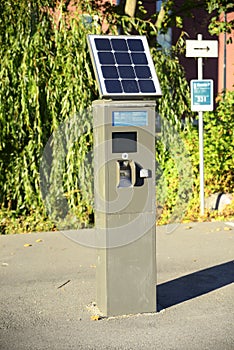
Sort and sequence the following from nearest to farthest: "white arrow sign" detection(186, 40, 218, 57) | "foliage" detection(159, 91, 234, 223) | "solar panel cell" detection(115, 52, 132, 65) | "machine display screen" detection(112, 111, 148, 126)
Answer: "machine display screen" detection(112, 111, 148, 126)
"solar panel cell" detection(115, 52, 132, 65)
"white arrow sign" detection(186, 40, 218, 57)
"foliage" detection(159, 91, 234, 223)

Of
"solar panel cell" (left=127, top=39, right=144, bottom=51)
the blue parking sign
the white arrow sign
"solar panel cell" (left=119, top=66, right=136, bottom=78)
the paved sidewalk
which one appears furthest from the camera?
the blue parking sign

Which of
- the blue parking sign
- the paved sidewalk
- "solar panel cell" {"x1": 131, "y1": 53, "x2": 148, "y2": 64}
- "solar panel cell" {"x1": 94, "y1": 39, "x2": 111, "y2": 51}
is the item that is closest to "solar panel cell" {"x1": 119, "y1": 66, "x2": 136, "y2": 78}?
"solar panel cell" {"x1": 131, "y1": 53, "x2": 148, "y2": 64}

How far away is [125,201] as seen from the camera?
483 cm

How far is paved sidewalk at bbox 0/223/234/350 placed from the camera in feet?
15.2

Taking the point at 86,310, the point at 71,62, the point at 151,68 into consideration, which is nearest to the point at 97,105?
the point at 151,68

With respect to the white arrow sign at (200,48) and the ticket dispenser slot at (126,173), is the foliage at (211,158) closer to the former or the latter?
the white arrow sign at (200,48)

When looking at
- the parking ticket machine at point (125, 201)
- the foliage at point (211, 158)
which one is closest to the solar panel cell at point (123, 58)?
the parking ticket machine at point (125, 201)

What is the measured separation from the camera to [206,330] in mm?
4812

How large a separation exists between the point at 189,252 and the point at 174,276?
1030 millimetres

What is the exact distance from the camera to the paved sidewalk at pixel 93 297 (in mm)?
4637

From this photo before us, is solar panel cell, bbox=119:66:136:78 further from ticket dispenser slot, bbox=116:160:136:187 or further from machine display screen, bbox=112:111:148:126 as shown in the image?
ticket dispenser slot, bbox=116:160:136:187

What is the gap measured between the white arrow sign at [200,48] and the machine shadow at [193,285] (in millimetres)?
3457

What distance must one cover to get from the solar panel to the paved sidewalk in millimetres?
1796

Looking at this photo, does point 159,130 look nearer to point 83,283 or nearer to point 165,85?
point 165,85
